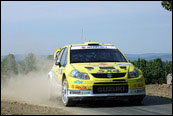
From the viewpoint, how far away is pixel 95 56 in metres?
12.8

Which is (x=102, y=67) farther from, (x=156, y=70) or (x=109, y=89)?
(x=156, y=70)

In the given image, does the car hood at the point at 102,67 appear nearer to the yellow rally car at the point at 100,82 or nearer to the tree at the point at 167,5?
the yellow rally car at the point at 100,82

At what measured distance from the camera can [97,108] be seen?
11.2 m

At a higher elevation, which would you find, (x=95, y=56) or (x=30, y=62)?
(x=95, y=56)

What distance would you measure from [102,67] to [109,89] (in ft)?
2.31

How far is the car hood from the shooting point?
11.4m

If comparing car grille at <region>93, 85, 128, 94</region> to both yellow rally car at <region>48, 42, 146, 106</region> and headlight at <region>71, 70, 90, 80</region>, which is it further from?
headlight at <region>71, 70, 90, 80</region>

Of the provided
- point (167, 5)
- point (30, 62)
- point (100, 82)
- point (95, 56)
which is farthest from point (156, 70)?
point (100, 82)

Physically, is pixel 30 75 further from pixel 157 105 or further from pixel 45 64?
pixel 157 105

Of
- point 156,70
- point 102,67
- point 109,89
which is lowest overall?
point 156,70

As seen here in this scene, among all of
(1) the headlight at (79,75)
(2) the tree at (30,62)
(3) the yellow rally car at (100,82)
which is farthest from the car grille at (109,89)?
(2) the tree at (30,62)

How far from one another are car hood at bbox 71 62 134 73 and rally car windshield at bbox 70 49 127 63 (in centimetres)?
47

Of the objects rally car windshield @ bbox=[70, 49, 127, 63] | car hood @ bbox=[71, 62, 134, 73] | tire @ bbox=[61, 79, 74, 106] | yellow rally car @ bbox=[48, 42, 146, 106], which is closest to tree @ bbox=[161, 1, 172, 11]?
rally car windshield @ bbox=[70, 49, 127, 63]

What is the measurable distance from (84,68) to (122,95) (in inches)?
48.5
